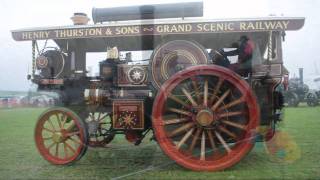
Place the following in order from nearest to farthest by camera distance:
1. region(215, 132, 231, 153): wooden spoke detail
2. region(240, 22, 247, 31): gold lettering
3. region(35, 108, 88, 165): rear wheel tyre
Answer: region(240, 22, 247, 31): gold lettering → region(215, 132, 231, 153): wooden spoke detail → region(35, 108, 88, 165): rear wheel tyre

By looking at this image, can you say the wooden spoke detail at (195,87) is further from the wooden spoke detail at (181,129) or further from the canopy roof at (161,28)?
the canopy roof at (161,28)

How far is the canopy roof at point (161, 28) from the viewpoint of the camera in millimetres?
3986

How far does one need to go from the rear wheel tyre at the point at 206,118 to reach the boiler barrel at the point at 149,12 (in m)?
0.53

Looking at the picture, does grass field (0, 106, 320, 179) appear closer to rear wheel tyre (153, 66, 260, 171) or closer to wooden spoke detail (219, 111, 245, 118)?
rear wheel tyre (153, 66, 260, 171)

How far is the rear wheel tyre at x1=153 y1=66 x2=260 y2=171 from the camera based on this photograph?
4.02 metres

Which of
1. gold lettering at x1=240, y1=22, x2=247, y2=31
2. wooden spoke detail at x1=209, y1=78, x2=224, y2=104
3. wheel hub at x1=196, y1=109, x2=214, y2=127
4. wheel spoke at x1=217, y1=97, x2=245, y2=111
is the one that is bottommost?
wheel hub at x1=196, y1=109, x2=214, y2=127

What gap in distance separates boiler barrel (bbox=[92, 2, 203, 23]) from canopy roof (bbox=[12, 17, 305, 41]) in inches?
5.6

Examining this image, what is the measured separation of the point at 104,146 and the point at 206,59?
1650 millimetres

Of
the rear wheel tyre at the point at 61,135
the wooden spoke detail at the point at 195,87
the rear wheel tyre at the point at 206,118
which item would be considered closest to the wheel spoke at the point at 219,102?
the rear wheel tyre at the point at 206,118

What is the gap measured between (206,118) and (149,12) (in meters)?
1.08

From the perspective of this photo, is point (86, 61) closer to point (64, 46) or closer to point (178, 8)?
point (64, 46)

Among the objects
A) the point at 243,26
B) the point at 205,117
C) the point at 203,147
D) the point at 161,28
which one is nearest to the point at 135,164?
the point at 203,147

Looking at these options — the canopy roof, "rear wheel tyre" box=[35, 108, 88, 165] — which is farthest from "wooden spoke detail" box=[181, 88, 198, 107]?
"rear wheel tyre" box=[35, 108, 88, 165]

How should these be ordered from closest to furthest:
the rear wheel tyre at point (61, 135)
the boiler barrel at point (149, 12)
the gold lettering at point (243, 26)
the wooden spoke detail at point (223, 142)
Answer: the boiler barrel at point (149, 12)
the gold lettering at point (243, 26)
the wooden spoke detail at point (223, 142)
the rear wheel tyre at point (61, 135)
